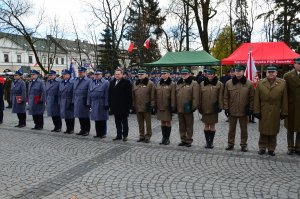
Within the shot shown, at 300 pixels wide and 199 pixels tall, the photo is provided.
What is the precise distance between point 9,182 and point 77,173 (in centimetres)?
121

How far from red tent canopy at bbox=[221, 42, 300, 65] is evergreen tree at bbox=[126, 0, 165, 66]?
1084 centimetres

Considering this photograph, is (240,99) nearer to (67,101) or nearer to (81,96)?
(81,96)

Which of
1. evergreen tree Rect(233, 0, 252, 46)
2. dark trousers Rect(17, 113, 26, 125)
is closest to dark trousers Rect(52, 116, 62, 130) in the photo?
dark trousers Rect(17, 113, 26, 125)

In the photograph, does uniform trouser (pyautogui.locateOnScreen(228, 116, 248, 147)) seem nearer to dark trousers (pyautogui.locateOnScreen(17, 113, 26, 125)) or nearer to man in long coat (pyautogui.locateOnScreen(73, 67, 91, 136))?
man in long coat (pyautogui.locateOnScreen(73, 67, 91, 136))

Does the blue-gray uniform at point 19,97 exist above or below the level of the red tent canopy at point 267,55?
below

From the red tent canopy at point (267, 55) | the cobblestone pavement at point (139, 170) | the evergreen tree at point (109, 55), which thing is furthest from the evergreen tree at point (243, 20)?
the cobblestone pavement at point (139, 170)

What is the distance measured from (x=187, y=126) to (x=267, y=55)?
10.0 metres

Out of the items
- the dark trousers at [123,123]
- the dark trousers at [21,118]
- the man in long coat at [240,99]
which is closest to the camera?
the man in long coat at [240,99]

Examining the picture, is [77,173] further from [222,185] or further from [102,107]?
[102,107]

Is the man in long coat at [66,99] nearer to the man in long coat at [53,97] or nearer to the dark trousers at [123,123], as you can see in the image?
the man in long coat at [53,97]

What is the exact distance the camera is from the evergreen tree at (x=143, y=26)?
2967cm

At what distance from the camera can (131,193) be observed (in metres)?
4.78

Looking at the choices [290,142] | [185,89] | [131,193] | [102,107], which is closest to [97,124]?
[102,107]

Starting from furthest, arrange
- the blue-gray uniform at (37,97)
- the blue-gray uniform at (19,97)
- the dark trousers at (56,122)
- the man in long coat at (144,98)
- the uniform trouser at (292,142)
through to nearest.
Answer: the blue-gray uniform at (19,97) < the blue-gray uniform at (37,97) < the dark trousers at (56,122) < the man in long coat at (144,98) < the uniform trouser at (292,142)
